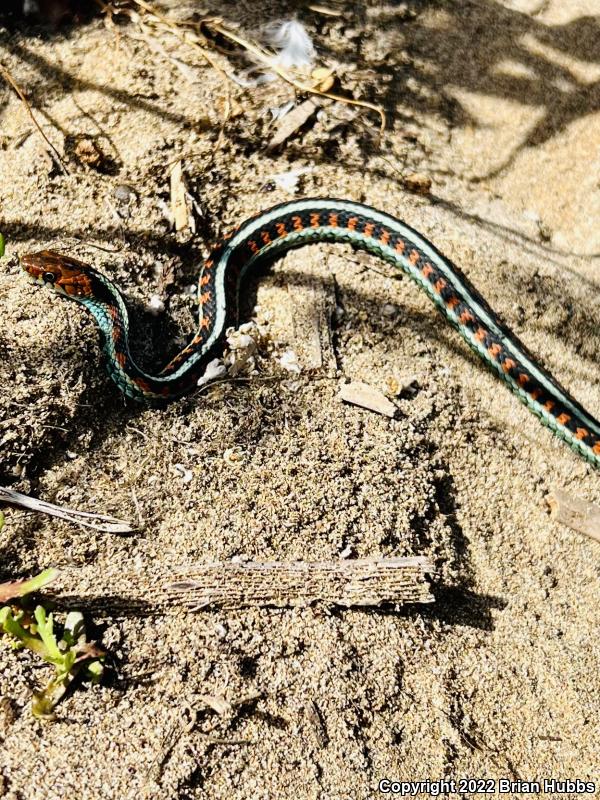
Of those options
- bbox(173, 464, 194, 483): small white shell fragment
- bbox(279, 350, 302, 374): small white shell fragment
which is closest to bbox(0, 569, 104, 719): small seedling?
bbox(173, 464, 194, 483): small white shell fragment

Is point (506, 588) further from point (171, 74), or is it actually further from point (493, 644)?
point (171, 74)

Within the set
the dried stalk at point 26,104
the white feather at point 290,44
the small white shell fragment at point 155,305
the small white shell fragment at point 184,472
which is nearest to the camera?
the small white shell fragment at point 184,472

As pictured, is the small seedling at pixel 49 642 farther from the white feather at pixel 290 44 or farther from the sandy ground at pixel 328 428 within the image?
the white feather at pixel 290 44

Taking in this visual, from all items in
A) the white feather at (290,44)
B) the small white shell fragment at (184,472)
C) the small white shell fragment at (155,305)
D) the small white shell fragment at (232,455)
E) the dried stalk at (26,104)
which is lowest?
the small white shell fragment at (184,472)

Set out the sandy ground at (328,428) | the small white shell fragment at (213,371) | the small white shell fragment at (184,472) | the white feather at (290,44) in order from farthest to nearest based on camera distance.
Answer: the white feather at (290,44) < the small white shell fragment at (213,371) < the small white shell fragment at (184,472) < the sandy ground at (328,428)

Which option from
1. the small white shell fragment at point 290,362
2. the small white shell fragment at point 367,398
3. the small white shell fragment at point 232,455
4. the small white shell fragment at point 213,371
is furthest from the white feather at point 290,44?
the small white shell fragment at point 232,455

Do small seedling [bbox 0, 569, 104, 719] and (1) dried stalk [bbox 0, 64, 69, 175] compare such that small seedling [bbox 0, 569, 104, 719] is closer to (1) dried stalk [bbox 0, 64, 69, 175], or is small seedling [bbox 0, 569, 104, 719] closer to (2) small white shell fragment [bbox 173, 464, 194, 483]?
(2) small white shell fragment [bbox 173, 464, 194, 483]

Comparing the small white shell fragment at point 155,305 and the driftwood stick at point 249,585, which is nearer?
the driftwood stick at point 249,585
